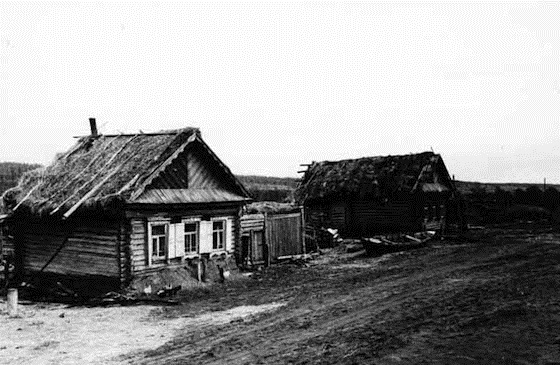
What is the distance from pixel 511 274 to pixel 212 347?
43.5 feet

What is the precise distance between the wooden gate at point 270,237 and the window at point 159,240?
525 cm

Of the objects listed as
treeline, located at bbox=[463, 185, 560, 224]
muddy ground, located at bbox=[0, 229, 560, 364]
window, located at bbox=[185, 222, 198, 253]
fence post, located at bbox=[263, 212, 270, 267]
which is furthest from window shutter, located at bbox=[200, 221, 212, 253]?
treeline, located at bbox=[463, 185, 560, 224]

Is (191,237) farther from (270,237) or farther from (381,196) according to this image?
(381,196)

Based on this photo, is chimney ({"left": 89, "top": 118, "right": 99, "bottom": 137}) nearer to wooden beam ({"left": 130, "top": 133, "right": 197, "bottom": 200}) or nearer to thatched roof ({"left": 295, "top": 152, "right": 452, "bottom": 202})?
wooden beam ({"left": 130, "top": 133, "right": 197, "bottom": 200})

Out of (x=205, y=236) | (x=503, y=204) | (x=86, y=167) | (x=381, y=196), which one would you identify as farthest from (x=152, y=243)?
(x=503, y=204)

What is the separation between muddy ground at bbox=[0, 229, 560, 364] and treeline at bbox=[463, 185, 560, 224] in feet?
94.9

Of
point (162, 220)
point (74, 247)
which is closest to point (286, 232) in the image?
point (162, 220)

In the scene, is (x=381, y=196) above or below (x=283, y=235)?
above

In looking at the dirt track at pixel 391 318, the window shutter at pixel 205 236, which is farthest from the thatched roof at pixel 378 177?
the window shutter at pixel 205 236

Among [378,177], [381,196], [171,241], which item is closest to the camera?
[171,241]

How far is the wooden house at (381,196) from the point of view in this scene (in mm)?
40312

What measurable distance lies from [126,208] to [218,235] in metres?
5.09

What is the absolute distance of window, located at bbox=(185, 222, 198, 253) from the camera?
2359 centimetres

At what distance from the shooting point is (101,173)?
911 inches
